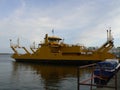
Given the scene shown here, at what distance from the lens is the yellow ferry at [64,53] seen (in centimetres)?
5094

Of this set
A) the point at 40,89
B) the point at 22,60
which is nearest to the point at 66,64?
the point at 22,60

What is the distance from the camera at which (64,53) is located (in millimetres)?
54312

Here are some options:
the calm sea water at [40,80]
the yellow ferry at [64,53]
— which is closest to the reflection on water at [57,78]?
the calm sea water at [40,80]

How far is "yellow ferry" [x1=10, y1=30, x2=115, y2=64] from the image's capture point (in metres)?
50.9

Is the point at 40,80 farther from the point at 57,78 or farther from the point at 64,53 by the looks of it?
the point at 64,53

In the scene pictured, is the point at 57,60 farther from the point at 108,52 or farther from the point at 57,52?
the point at 108,52

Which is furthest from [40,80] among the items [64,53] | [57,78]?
[64,53]

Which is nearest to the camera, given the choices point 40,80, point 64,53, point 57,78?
point 40,80

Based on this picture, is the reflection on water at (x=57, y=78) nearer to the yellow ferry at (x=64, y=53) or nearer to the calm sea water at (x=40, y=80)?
the calm sea water at (x=40, y=80)

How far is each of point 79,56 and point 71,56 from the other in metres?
1.88

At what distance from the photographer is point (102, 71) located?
58.7ft

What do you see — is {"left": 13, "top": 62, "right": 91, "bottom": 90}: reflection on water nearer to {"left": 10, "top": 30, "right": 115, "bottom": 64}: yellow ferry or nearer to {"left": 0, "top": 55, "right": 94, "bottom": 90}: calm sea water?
{"left": 0, "top": 55, "right": 94, "bottom": 90}: calm sea water

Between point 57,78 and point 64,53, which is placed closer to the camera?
point 57,78

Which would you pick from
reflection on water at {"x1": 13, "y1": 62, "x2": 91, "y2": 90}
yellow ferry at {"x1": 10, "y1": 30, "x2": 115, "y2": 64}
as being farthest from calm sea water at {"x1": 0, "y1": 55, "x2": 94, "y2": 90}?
yellow ferry at {"x1": 10, "y1": 30, "x2": 115, "y2": 64}
